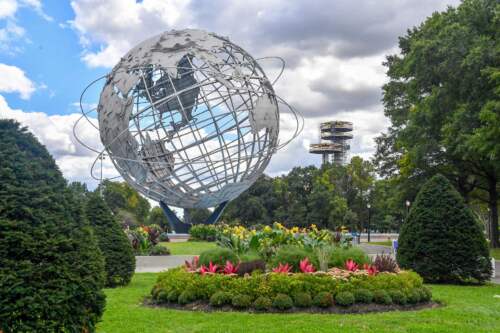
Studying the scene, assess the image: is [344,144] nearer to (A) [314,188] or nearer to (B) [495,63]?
(A) [314,188]

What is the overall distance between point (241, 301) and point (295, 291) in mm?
968

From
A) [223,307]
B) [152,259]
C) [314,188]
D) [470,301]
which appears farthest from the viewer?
[314,188]

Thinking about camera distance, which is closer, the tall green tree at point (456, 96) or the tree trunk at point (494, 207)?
the tall green tree at point (456, 96)

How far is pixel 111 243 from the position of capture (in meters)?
13.8

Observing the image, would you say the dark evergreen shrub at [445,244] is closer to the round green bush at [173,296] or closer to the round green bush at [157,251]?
the round green bush at [173,296]

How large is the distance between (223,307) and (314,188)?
55.7 metres

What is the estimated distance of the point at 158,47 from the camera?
31.1 metres

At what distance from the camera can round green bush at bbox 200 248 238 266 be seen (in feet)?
38.9

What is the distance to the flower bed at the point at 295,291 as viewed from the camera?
384 inches

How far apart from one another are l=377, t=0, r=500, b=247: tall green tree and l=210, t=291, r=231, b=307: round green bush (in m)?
12.7

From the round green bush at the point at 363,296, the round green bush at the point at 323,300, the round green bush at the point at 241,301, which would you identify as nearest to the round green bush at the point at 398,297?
the round green bush at the point at 363,296

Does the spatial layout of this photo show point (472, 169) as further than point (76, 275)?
Yes

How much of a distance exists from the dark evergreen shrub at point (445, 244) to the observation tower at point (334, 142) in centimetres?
11074

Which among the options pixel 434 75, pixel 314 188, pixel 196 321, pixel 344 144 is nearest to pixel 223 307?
pixel 196 321
